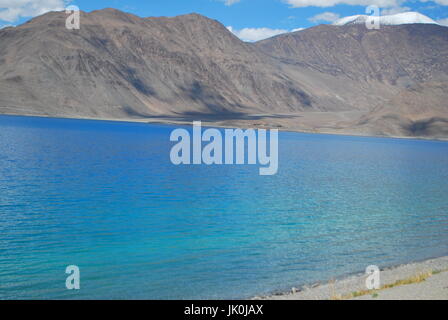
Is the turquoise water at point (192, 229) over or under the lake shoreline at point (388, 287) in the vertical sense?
over

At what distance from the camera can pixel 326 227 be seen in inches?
949

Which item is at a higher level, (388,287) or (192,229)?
(192,229)

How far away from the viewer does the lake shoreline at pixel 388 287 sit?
1260 centimetres

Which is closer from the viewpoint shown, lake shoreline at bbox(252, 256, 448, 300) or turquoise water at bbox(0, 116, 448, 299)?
lake shoreline at bbox(252, 256, 448, 300)

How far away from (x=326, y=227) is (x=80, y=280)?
12.7 meters

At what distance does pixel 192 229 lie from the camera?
878 inches

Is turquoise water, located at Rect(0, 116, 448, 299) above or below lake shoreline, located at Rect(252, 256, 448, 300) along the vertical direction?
above

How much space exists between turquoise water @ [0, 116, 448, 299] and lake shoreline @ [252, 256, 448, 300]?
0.75 meters

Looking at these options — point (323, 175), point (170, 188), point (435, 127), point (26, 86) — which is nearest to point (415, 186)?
point (323, 175)

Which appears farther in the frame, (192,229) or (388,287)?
(192,229)

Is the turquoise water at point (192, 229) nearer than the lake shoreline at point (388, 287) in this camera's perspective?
No

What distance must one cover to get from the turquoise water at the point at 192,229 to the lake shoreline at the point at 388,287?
75 centimetres

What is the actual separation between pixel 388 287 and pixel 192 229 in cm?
1019

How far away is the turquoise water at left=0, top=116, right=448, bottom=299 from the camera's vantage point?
1572cm
